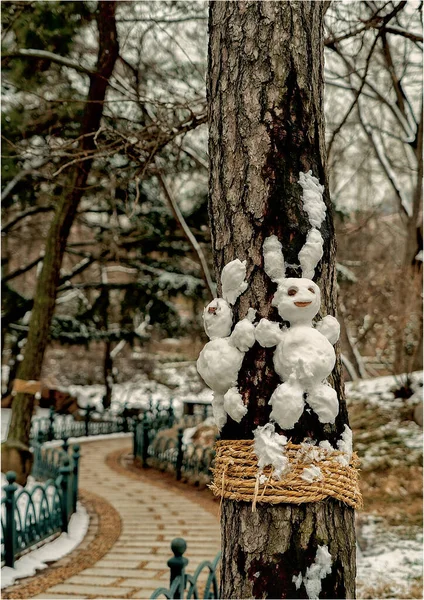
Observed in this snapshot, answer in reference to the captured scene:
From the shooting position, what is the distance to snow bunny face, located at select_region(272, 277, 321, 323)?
5.13 feet

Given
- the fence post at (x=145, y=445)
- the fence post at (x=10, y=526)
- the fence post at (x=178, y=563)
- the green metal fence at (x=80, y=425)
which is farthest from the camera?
the green metal fence at (x=80, y=425)

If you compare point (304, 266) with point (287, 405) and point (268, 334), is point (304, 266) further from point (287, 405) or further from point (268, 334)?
point (287, 405)

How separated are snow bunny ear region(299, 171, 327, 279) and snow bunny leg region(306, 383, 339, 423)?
0.35 metres

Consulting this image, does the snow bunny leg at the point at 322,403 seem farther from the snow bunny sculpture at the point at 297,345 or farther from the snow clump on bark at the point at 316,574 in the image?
the snow clump on bark at the point at 316,574

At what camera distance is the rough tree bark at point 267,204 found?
1.53m

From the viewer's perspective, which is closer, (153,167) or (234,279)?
(234,279)

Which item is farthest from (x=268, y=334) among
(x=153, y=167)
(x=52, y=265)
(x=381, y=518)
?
(x=52, y=265)

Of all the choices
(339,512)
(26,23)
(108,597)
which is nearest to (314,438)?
(339,512)

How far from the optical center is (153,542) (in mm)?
6199

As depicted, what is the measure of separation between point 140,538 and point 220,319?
5.57 meters

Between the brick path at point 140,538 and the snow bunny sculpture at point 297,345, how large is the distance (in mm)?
3729

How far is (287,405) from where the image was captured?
152 cm

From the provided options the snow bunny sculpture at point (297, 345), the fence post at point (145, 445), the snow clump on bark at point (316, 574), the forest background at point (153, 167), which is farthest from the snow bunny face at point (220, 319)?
the fence post at point (145, 445)

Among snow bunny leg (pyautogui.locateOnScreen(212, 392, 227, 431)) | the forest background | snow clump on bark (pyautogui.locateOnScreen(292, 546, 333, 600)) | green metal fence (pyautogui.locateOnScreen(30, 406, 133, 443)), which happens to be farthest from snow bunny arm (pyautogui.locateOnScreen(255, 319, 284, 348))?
green metal fence (pyautogui.locateOnScreen(30, 406, 133, 443))
